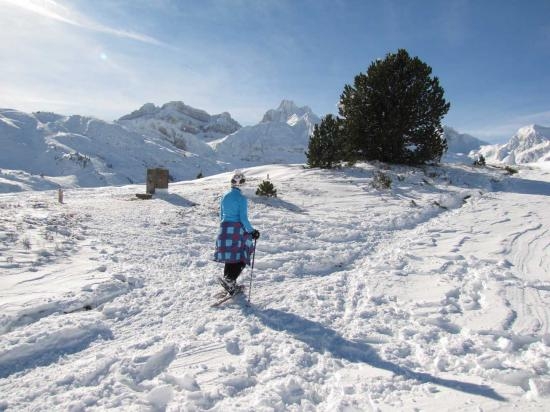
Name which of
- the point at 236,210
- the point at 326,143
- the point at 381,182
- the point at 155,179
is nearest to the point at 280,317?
the point at 236,210

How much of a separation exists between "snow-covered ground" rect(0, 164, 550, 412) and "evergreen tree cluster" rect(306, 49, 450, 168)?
8612 millimetres

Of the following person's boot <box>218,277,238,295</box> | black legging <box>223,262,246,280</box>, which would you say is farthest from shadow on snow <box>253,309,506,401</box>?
black legging <box>223,262,246,280</box>

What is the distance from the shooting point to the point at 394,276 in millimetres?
7141

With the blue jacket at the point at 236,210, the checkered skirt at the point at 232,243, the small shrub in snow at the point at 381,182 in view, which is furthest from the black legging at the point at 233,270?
the small shrub in snow at the point at 381,182

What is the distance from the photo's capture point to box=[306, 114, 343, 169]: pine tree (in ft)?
61.8

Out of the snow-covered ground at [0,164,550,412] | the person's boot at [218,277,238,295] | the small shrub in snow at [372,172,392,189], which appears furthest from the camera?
the small shrub in snow at [372,172,392,189]

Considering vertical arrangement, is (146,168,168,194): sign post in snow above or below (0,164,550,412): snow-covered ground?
A: above

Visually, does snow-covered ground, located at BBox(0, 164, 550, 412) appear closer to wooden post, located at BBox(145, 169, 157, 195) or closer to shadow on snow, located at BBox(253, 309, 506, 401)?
shadow on snow, located at BBox(253, 309, 506, 401)

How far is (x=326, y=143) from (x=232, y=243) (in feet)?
46.6

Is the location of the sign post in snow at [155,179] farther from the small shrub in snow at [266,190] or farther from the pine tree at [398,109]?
the pine tree at [398,109]

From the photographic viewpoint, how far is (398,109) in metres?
18.4

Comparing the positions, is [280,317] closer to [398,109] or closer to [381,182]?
[381,182]

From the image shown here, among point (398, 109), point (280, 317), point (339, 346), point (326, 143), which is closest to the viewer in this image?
point (339, 346)

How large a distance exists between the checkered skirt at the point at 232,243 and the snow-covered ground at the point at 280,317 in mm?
733
